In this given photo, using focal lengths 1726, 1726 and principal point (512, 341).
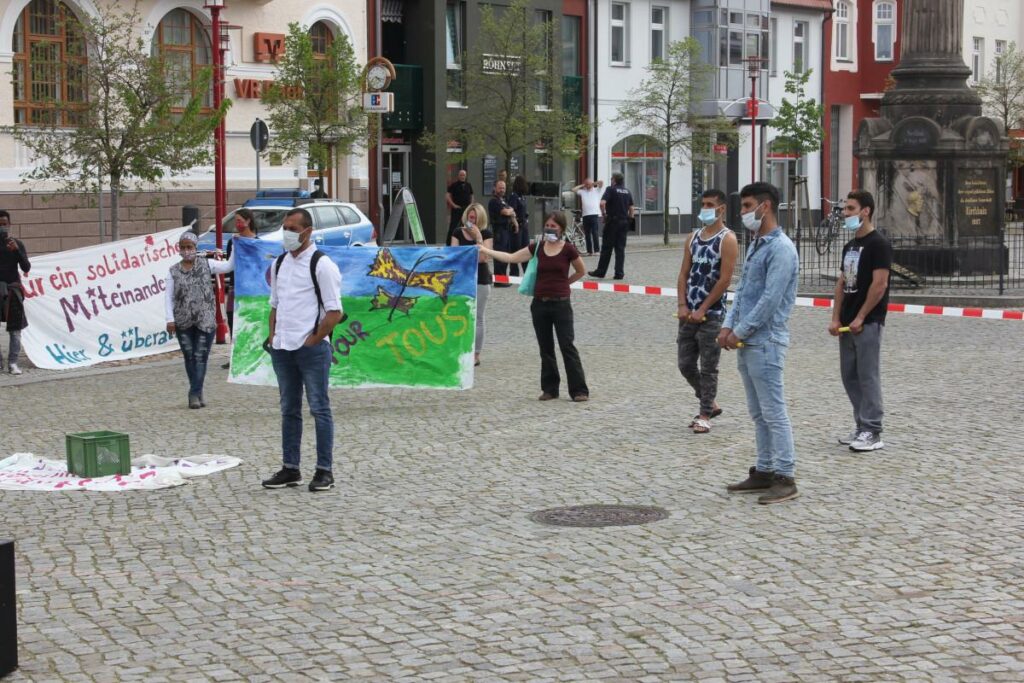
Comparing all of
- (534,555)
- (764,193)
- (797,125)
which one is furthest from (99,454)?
(797,125)

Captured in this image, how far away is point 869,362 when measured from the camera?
11.8m

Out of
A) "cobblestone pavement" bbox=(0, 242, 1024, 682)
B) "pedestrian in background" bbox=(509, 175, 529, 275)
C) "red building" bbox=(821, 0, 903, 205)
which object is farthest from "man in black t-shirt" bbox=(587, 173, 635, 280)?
"red building" bbox=(821, 0, 903, 205)

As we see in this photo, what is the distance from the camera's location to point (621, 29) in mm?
49781

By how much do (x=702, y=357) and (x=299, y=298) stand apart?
3.53 m

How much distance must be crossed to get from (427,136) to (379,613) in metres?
35.1

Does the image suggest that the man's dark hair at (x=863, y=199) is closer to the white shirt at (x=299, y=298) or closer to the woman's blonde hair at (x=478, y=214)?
the white shirt at (x=299, y=298)

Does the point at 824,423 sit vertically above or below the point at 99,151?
below

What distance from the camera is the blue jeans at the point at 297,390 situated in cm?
1078

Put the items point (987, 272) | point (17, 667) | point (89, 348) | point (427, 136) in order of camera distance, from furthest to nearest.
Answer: point (427, 136) → point (987, 272) → point (89, 348) → point (17, 667)

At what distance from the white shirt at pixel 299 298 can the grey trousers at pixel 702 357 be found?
324cm

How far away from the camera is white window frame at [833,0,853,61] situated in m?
59.6

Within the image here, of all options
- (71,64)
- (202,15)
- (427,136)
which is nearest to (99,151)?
(71,64)

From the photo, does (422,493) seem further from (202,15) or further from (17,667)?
(202,15)

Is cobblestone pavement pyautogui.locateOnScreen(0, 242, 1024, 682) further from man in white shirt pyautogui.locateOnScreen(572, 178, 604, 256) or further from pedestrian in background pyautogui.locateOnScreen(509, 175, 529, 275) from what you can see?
man in white shirt pyautogui.locateOnScreen(572, 178, 604, 256)
